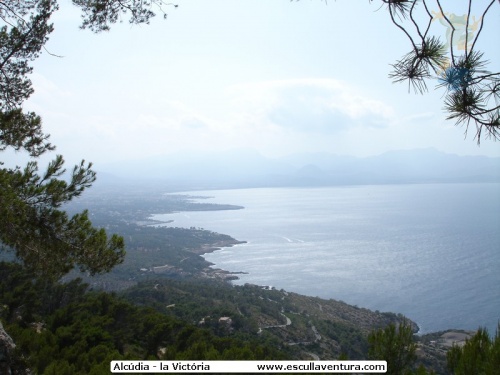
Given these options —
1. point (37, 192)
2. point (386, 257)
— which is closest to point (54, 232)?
point (37, 192)

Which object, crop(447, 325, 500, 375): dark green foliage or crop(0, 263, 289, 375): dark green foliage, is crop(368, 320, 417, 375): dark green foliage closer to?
crop(447, 325, 500, 375): dark green foliage

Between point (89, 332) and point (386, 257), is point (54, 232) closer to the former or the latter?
point (89, 332)

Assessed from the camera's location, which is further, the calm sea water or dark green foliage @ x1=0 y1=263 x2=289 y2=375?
the calm sea water

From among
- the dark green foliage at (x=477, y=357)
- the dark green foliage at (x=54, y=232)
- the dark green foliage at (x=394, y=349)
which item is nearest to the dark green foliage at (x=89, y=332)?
the dark green foliage at (x=54, y=232)

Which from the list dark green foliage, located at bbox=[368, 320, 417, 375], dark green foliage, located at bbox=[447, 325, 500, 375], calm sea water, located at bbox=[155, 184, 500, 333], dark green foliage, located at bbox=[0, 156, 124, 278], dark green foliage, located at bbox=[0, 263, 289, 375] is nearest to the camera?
dark green foliage, located at bbox=[447, 325, 500, 375]

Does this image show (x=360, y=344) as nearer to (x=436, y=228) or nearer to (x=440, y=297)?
(x=440, y=297)

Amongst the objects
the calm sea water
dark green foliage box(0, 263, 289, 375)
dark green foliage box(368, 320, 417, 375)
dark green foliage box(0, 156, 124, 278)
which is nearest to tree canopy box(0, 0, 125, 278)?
dark green foliage box(0, 156, 124, 278)
